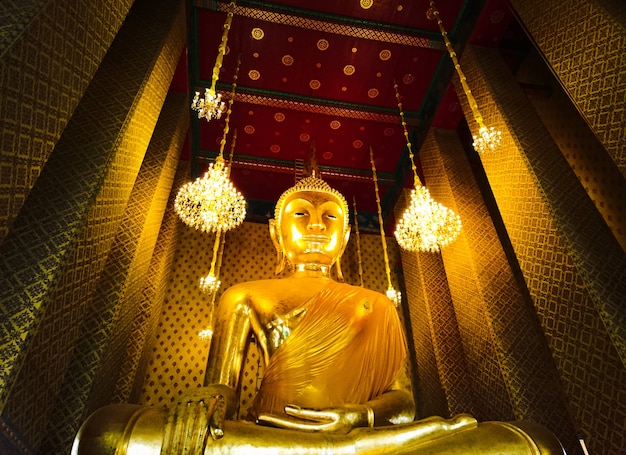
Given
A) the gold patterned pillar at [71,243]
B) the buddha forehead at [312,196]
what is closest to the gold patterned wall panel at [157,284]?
the gold patterned pillar at [71,243]

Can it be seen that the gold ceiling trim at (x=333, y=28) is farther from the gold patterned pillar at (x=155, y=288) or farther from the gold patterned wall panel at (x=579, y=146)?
the gold patterned pillar at (x=155, y=288)

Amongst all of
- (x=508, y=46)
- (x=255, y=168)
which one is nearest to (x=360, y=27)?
(x=508, y=46)

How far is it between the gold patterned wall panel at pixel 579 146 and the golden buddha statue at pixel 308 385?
224cm

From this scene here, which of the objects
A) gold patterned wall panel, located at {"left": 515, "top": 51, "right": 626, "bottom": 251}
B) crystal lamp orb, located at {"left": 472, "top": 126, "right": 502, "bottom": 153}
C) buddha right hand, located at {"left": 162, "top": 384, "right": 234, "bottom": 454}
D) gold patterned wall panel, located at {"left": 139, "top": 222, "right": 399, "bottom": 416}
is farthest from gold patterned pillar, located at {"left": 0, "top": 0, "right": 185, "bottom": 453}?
gold patterned wall panel, located at {"left": 515, "top": 51, "right": 626, "bottom": 251}

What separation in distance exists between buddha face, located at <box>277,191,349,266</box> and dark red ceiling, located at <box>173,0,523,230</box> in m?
2.62

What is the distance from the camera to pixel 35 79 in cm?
198

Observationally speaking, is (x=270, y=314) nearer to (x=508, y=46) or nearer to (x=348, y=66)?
Result: (x=348, y=66)

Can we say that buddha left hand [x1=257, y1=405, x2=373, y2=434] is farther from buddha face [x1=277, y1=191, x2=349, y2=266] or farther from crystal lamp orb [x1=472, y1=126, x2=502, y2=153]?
crystal lamp orb [x1=472, y1=126, x2=502, y2=153]

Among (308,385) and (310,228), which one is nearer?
(308,385)

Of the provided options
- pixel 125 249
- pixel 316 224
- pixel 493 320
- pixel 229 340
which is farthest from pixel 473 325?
pixel 125 249

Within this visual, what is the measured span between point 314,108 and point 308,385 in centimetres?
426

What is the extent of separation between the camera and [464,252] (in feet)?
15.3

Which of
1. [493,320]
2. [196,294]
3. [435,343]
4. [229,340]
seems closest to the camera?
[229,340]

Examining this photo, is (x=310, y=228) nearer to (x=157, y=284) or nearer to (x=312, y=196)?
(x=312, y=196)
